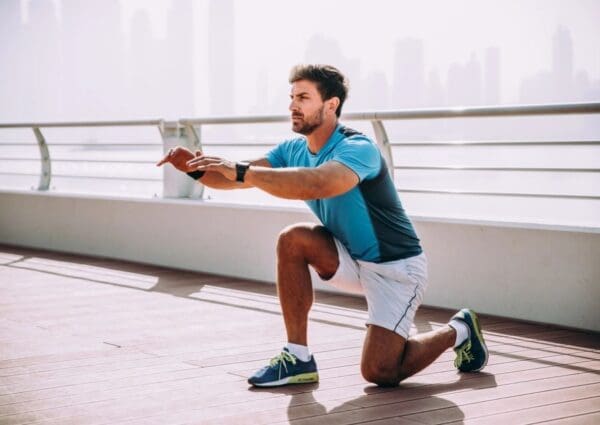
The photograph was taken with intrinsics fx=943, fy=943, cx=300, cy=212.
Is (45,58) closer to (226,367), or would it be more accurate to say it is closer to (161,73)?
(161,73)

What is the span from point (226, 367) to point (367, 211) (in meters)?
1.06

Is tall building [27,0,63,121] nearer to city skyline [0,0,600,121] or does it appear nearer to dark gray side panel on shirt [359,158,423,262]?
city skyline [0,0,600,121]

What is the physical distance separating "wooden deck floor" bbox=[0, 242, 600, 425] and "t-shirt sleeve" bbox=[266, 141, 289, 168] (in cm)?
98

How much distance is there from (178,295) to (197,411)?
305cm

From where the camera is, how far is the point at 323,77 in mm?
4105

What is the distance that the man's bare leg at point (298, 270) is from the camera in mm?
4098

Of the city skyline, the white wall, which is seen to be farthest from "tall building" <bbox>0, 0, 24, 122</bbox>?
the white wall

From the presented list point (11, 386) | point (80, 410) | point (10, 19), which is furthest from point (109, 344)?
point (10, 19)

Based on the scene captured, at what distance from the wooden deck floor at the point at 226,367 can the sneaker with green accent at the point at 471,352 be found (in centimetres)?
5

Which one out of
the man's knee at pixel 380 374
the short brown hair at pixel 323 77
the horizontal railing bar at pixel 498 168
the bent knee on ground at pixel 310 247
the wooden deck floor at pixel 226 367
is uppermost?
the short brown hair at pixel 323 77

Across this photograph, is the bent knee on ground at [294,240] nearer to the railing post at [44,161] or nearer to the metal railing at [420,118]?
the metal railing at [420,118]

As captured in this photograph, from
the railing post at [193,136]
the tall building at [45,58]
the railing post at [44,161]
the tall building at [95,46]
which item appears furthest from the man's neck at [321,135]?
the tall building at [95,46]

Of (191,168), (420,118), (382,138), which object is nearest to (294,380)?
(191,168)

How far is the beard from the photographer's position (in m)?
4.10
